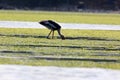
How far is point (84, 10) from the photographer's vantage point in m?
130

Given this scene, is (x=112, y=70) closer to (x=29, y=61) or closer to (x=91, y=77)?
(x=91, y=77)

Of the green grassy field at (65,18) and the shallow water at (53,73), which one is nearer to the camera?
the shallow water at (53,73)

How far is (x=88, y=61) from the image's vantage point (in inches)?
547

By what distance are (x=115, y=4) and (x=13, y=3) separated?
2898 centimetres

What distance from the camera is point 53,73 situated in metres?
11.1

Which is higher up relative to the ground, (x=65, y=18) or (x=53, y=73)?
(x=53, y=73)

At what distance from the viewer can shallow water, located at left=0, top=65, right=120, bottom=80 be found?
10469 millimetres

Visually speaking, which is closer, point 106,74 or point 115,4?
point 106,74

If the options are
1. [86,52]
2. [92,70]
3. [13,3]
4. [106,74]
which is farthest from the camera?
[13,3]

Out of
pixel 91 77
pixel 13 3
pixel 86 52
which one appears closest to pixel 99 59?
pixel 86 52

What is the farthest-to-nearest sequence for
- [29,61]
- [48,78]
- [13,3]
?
[13,3], [29,61], [48,78]

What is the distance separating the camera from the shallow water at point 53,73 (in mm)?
10469

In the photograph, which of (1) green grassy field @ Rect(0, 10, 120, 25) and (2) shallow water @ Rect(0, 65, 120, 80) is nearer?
(2) shallow water @ Rect(0, 65, 120, 80)

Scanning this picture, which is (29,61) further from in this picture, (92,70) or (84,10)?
(84,10)
